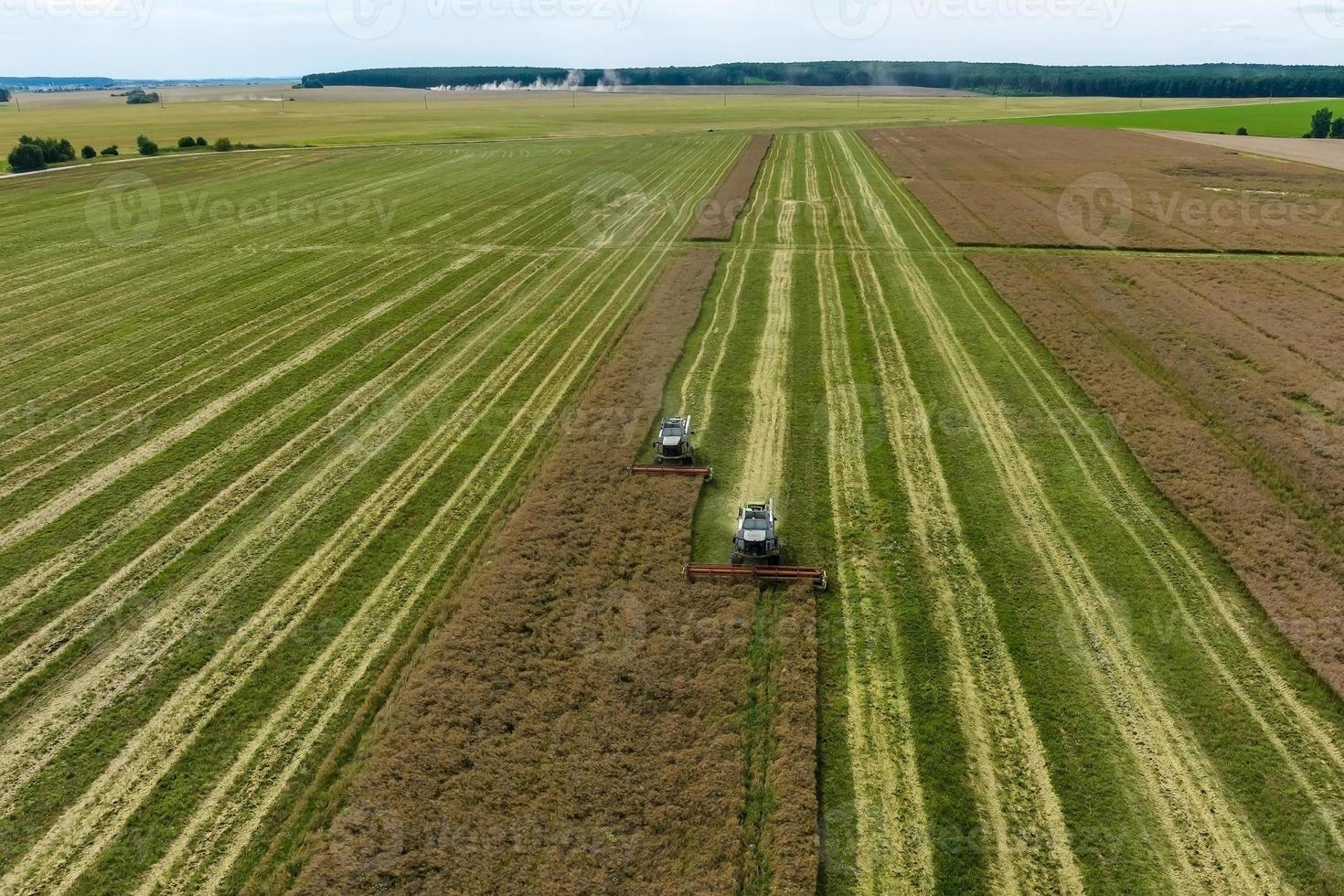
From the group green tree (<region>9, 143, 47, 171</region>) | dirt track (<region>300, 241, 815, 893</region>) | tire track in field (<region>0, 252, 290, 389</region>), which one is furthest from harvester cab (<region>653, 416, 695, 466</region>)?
green tree (<region>9, 143, 47, 171</region>)

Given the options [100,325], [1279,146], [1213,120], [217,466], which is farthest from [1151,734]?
[1213,120]

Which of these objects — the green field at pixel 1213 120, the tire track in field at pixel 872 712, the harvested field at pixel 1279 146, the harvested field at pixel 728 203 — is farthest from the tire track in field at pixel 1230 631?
the green field at pixel 1213 120

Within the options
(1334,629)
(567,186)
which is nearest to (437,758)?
(1334,629)

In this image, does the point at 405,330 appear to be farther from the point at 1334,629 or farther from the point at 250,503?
the point at 1334,629

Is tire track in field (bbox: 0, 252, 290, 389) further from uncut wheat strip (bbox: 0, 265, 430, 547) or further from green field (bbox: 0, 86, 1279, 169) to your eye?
green field (bbox: 0, 86, 1279, 169)

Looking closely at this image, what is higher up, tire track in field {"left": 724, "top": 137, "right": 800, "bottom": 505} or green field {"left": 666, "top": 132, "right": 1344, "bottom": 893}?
tire track in field {"left": 724, "top": 137, "right": 800, "bottom": 505}

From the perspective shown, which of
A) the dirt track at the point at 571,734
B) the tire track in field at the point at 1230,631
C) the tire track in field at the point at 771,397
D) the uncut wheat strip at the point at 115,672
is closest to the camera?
the dirt track at the point at 571,734

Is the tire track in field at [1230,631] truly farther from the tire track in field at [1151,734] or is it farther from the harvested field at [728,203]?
the harvested field at [728,203]
